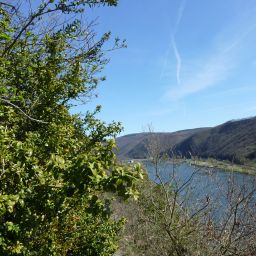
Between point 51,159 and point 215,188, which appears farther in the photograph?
point 215,188

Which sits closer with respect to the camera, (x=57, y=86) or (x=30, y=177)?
(x=30, y=177)

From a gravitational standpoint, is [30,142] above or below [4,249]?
above

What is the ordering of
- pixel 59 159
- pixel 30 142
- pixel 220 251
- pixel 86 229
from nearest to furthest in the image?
1. pixel 59 159
2. pixel 30 142
3. pixel 86 229
4. pixel 220 251

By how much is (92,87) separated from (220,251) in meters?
7.84

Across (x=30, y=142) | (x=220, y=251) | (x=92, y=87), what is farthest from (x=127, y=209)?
(x=30, y=142)

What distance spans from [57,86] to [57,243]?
11.0ft

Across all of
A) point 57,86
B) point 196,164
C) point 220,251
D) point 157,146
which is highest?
point 57,86

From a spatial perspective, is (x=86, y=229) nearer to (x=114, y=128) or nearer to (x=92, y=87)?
(x=114, y=128)

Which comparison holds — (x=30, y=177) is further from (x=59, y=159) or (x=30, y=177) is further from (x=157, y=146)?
(x=157, y=146)

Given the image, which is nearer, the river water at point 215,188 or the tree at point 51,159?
the tree at point 51,159

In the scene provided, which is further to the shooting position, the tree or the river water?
the river water

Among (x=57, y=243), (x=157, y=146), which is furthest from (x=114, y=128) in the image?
(x=157, y=146)

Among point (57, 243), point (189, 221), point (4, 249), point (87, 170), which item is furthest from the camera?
point (189, 221)

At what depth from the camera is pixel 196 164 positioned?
55.2 feet
